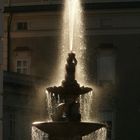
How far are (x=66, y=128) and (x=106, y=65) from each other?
40591mm

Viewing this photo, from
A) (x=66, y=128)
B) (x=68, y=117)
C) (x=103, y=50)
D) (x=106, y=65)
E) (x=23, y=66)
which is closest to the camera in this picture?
(x=66, y=128)

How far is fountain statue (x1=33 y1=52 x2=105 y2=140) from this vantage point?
84.1 feet

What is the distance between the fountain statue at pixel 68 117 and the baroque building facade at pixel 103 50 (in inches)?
1511

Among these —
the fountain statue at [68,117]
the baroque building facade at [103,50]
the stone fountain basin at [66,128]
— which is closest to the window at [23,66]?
the baroque building facade at [103,50]

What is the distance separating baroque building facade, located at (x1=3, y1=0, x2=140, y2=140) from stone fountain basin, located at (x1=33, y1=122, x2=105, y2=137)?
128 ft

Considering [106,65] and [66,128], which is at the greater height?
[106,65]

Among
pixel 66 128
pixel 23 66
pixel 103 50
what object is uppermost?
pixel 103 50


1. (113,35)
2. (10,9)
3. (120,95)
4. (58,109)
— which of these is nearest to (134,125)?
(120,95)

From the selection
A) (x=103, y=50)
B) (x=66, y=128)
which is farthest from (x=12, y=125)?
(x=66, y=128)

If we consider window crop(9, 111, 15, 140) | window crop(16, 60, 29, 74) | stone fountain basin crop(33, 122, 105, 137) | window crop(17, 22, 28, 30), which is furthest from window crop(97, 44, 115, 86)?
stone fountain basin crop(33, 122, 105, 137)

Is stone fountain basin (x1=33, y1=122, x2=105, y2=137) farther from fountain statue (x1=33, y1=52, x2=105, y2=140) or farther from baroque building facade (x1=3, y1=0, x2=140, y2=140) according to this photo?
baroque building facade (x1=3, y1=0, x2=140, y2=140)

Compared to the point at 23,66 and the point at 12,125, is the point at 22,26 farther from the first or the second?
the point at 12,125

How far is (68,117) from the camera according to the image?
2600 centimetres

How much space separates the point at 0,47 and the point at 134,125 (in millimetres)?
43649
